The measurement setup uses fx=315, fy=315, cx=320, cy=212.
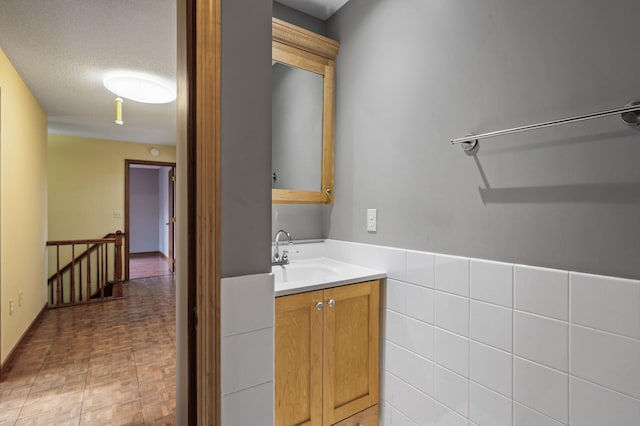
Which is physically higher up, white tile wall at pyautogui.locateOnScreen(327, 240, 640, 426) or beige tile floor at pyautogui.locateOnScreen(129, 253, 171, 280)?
white tile wall at pyautogui.locateOnScreen(327, 240, 640, 426)

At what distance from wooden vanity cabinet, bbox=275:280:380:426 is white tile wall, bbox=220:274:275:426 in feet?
1.29

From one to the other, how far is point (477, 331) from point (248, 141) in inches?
46.1

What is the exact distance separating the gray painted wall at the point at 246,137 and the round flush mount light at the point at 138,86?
241 centimetres

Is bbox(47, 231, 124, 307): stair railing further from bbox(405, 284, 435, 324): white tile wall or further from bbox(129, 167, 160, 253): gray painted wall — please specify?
bbox(405, 284, 435, 324): white tile wall

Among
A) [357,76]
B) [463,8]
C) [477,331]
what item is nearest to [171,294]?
[357,76]

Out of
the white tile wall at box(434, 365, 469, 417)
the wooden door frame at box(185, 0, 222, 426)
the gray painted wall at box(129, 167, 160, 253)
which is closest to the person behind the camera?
the wooden door frame at box(185, 0, 222, 426)

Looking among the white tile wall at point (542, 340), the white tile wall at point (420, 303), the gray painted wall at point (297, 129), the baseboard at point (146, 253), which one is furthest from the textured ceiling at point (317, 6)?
the baseboard at point (146, 253)

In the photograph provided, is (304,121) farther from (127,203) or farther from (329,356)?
(127,203)

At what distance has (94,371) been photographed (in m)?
2.38

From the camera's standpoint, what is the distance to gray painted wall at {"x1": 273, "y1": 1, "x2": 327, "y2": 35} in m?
2.01

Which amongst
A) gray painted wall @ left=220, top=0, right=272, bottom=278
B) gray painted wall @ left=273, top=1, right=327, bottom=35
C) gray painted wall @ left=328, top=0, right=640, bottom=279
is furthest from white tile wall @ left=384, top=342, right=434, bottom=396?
gray painted wall @ left=273, top=1, right=327, bottom=35

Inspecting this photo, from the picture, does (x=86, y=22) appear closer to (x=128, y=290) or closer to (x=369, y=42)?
(x=369, y=42)

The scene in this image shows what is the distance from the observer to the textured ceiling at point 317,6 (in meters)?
2.03

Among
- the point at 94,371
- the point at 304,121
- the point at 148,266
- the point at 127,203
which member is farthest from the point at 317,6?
the point at 148,266
